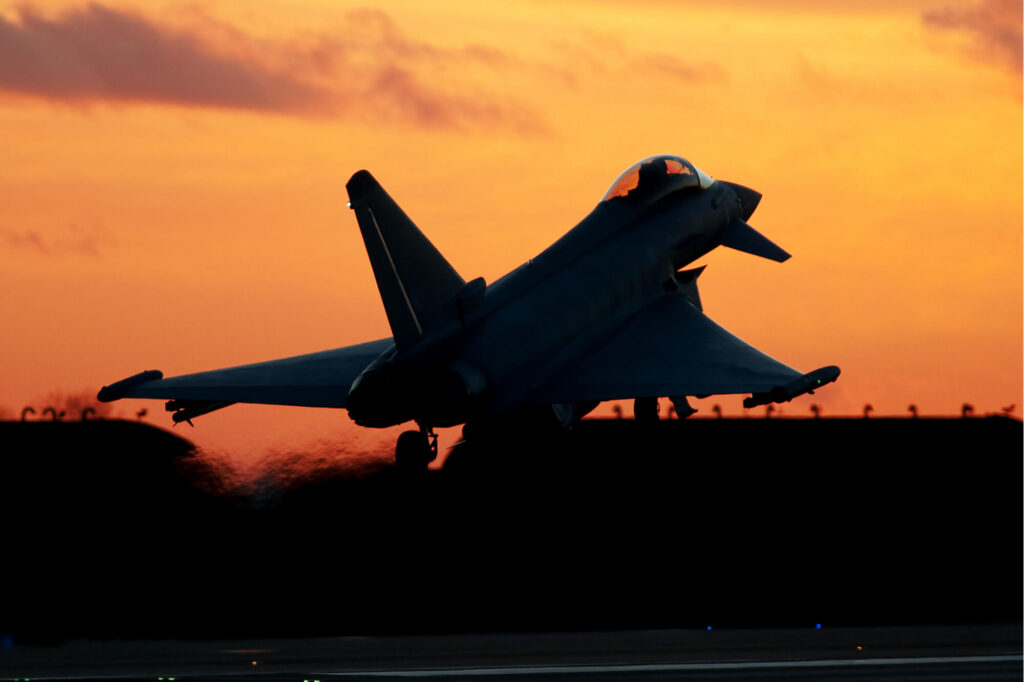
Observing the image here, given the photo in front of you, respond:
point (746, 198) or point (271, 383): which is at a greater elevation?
point (746, 198)

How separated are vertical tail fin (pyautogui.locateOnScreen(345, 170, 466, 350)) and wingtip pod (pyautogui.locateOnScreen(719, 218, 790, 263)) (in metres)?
13.7

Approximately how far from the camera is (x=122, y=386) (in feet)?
123

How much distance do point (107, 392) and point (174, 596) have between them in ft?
66.3

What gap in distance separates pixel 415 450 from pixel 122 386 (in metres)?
8.69

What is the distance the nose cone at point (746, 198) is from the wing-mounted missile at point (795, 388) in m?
11.9

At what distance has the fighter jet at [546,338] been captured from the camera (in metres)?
32.5

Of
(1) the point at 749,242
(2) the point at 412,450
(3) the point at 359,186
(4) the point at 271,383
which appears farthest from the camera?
(1) the point at 749,242

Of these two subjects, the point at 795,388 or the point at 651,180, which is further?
the point at 651,180

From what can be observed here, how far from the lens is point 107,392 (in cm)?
3741

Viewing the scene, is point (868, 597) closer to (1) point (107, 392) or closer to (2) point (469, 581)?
(2) point (469, 581)

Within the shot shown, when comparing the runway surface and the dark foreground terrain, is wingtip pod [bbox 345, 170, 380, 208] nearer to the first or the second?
the runway surface

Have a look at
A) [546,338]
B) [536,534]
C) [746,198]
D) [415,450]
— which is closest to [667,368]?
[546,338]

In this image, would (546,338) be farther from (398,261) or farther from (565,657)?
(565,657)

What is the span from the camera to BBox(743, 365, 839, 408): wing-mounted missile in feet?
110
